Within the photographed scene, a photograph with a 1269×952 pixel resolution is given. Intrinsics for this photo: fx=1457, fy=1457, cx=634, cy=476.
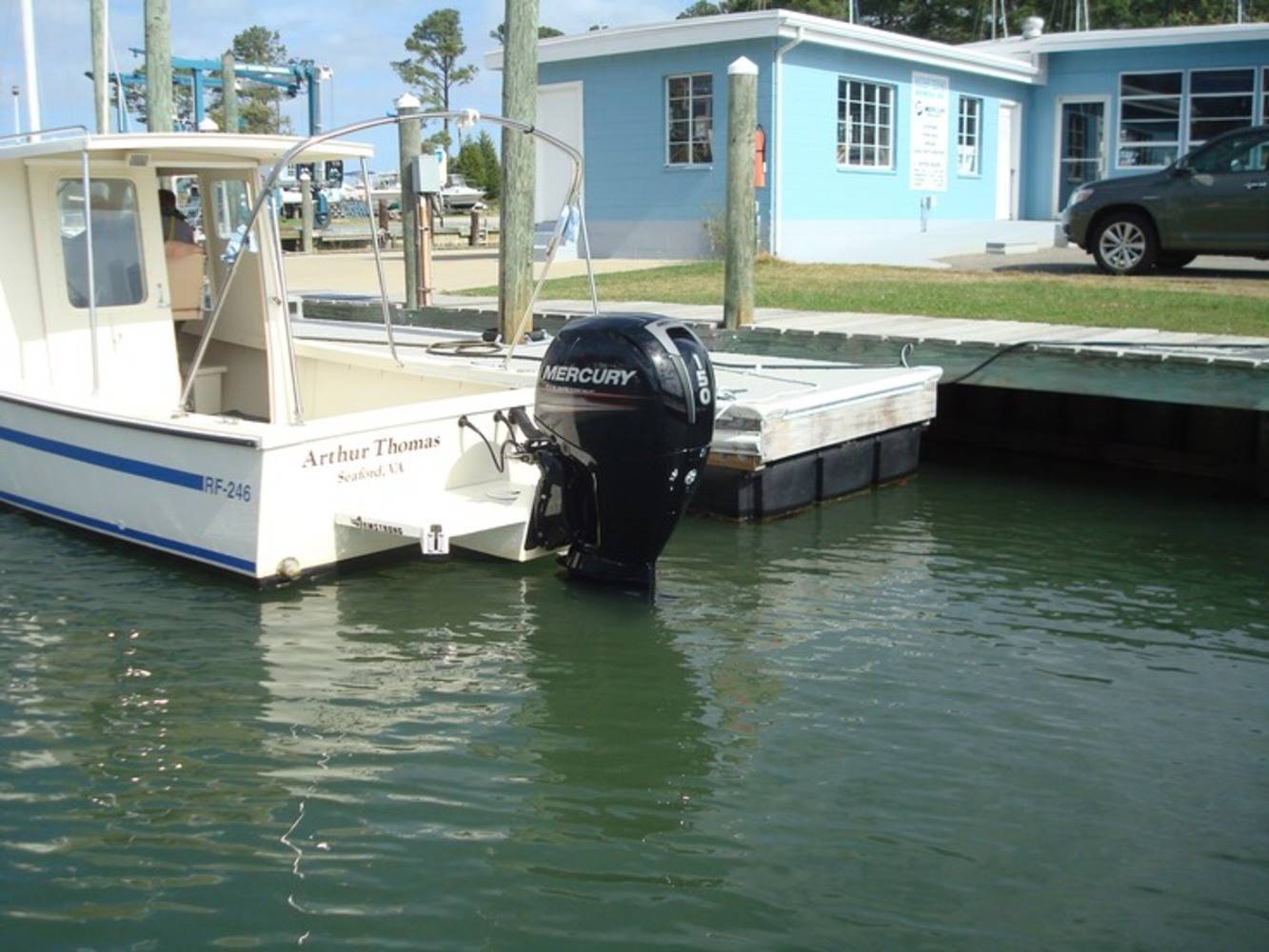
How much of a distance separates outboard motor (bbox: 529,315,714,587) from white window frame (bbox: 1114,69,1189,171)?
Result: 21.2 metres

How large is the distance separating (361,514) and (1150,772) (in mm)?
4122

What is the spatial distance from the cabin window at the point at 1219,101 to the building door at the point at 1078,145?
183cm

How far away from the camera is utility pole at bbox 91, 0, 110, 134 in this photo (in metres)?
14.3

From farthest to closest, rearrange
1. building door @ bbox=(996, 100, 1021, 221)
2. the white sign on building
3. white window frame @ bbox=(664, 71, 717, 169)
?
building door @ bbox=(996, 100, 1021, 221), the white sign on building, white window frame @ bbox=(664, 71, 717, 169)

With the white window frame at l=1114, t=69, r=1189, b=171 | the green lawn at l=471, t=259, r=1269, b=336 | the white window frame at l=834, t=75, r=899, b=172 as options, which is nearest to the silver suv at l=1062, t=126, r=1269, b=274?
the green lawn at l=471, t=259, r=1269, b=336

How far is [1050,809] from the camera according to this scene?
5.25 metres

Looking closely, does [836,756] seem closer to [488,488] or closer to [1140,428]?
[488,488]

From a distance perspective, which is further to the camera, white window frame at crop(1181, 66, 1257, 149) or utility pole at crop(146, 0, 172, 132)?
white window frame at crop(1181, 66, 1257, 149)

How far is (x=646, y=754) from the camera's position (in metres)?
5.81

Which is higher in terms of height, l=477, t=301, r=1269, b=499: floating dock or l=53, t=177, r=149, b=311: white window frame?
l=53, t=177, r=149, b=311: white window frame

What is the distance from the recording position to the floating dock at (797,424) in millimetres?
9453

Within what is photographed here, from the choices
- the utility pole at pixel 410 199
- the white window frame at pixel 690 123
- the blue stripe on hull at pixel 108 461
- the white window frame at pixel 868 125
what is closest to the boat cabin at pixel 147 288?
the blue stripe on hull at pixel 108 461

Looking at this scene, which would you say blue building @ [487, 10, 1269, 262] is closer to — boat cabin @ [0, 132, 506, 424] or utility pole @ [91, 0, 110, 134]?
utility pole @ [91, 0, 110, 134]

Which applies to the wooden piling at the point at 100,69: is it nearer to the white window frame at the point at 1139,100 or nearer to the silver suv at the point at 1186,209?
the silver suv at the point at 1186,209
